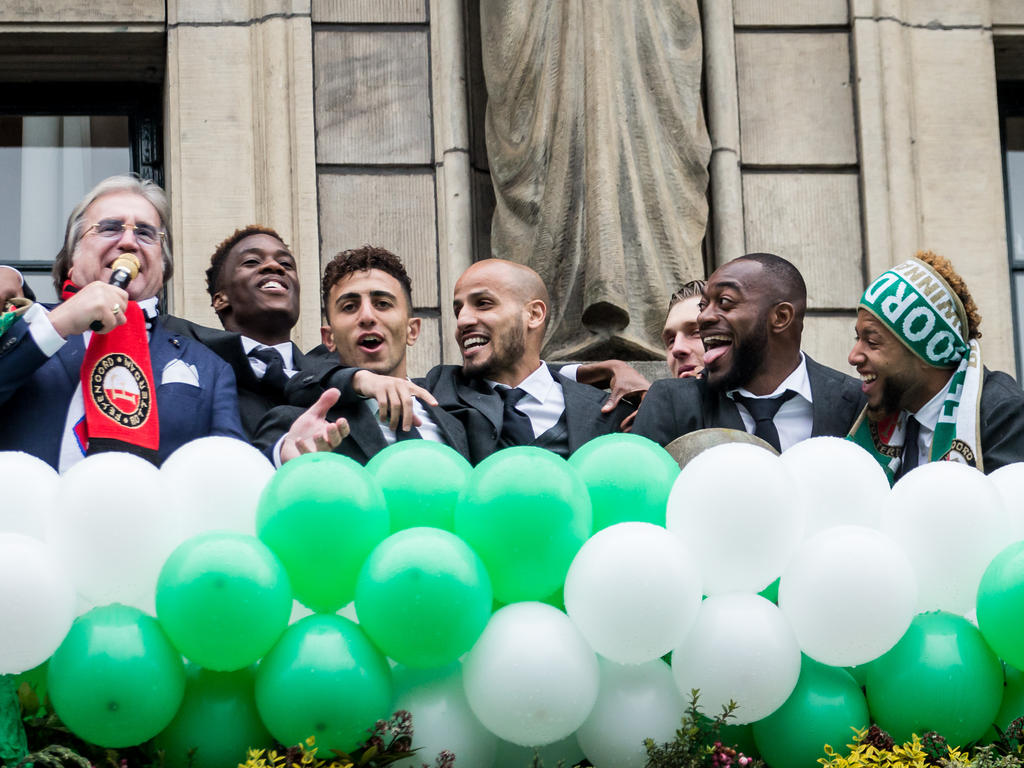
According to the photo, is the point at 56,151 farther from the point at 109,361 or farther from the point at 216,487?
the point at 216,487

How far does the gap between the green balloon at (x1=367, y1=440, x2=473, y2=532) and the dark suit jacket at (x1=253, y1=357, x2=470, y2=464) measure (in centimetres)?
126

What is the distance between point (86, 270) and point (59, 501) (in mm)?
1791

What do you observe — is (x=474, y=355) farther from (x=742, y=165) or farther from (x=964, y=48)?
(x=964, y=48)

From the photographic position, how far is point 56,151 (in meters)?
9.99

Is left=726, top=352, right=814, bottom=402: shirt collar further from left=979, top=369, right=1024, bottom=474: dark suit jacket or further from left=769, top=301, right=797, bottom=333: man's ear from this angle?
left=979, top=369, right=1024, bottom=474: dark suit jacket

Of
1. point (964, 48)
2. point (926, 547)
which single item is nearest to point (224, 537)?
point (926, 547)

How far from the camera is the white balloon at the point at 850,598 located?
513cm

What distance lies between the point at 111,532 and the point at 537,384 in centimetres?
292

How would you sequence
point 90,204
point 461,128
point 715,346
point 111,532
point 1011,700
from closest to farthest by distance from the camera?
point 111,532
point 1011,700
point 90,204
point 715,346
point 461,128

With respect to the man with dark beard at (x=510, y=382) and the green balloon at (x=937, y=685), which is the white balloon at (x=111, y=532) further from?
the man with dark beard at (x=510, y=382)

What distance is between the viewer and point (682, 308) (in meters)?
8.21

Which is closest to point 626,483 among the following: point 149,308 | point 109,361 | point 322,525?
point 322,525

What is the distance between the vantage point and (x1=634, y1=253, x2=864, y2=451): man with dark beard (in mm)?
7270

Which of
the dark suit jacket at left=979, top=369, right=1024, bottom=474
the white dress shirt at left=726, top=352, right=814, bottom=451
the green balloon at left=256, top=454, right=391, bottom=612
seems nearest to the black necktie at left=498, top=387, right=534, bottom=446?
the white dress shirt at left=726, top=352, right=814, bottom=451
